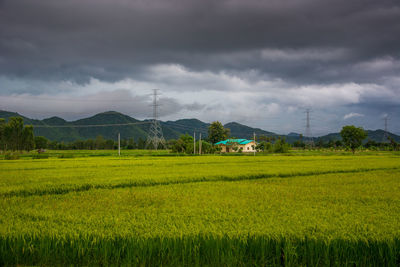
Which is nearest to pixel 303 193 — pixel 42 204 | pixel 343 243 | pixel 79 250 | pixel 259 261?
pixel 343 243

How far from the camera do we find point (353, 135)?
8094cm

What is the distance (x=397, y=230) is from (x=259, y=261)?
11.6 ft

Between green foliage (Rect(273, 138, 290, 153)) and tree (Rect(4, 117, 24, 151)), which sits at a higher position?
tree (Rect(4, 117, 24, 151))

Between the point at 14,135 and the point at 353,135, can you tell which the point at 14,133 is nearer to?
the point at 14,135

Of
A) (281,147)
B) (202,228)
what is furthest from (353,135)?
(202,228)

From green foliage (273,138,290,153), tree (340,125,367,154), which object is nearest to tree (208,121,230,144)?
green foliage (273,138,290,153)

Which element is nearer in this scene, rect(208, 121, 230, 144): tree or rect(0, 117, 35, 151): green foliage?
rect(0, 117, 35, 151): green foliage

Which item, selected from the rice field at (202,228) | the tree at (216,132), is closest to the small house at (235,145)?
the tree at (216,132)

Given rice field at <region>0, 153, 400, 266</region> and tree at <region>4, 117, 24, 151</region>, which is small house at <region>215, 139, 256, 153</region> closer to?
tree at <region>4, 117, 24, 151</region>

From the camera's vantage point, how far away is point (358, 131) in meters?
80.1

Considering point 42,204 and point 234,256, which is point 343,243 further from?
point 42,204

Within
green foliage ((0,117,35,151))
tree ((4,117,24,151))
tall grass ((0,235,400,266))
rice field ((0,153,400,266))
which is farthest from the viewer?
green foliage ((0,117,35,151))

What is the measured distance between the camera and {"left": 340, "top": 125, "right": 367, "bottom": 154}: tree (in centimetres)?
7975

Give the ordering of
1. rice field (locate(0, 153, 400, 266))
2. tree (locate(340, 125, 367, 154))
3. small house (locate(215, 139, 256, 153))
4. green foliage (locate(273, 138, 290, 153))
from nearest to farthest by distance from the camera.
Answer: rice field (locate(0, 153, 400, 266)) → green foliage (locate(273, 138, 290, 153)) → tree (locate(340, 125, 367, 154)) → small house (locate(215, 139, 256, 153))
